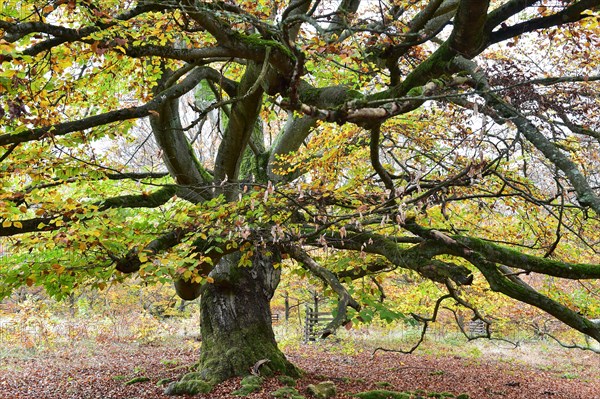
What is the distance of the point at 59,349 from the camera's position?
15.3 meters

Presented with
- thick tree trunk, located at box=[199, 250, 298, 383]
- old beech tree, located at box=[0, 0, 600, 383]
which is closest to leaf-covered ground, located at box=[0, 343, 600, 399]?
thick tree trunk, located at box=[199, 250, 298, 383]

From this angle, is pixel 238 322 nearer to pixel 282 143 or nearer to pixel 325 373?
pixel 282 143

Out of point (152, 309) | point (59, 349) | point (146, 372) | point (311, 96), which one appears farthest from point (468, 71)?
point (152, 309)

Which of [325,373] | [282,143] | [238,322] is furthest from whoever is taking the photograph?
[325,373]

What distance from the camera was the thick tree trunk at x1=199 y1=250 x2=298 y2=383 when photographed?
8461mm

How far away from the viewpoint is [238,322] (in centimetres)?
875

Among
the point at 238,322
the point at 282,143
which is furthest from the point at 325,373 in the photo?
the point at 282,143

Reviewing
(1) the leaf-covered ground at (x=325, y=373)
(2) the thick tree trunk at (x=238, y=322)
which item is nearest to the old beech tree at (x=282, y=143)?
(2) the thick tree trunk at (x=238, y=322)

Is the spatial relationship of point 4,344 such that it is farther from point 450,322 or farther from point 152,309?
point 450,322

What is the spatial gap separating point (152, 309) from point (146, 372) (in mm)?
11417

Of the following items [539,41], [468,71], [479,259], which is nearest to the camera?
[468,71]

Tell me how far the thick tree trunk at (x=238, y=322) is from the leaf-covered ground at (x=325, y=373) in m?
0.45

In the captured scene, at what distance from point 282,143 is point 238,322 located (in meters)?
3.58

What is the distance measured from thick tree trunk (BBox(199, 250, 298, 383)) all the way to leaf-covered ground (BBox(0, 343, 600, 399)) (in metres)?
0.45
